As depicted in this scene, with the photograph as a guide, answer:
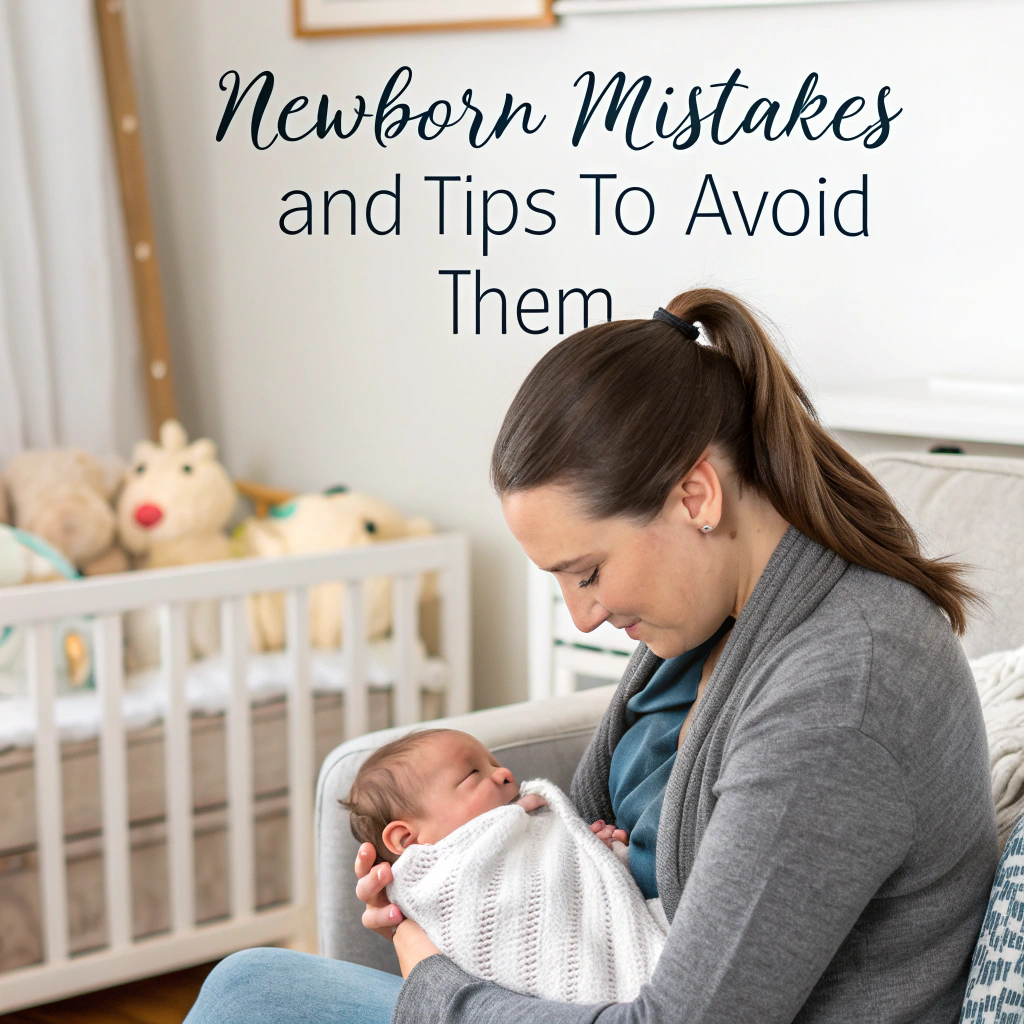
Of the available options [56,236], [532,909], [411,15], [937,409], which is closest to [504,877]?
[532,909]

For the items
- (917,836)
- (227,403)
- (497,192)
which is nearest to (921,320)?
(497,192)

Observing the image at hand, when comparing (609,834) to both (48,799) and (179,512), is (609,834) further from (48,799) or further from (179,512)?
(179,512)

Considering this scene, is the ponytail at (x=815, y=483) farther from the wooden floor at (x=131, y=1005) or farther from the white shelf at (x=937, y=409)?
the wooden floor at (x=131, y=1005)

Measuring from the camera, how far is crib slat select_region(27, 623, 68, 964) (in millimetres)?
1914

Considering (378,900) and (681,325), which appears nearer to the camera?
(681,325)

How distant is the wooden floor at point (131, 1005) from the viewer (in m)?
2.09

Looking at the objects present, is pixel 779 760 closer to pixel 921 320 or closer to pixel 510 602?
pixel 921 320

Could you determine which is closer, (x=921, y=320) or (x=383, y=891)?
(x=383, y=891)

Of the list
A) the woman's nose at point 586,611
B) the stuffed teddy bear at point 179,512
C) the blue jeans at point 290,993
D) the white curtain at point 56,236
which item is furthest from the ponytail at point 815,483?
the white curtain at point 56,236

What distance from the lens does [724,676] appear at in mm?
940

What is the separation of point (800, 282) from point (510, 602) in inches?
33.1

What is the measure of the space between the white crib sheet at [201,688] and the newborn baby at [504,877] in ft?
2.97

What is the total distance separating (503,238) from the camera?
7.63ft

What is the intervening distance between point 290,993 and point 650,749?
0.38m
